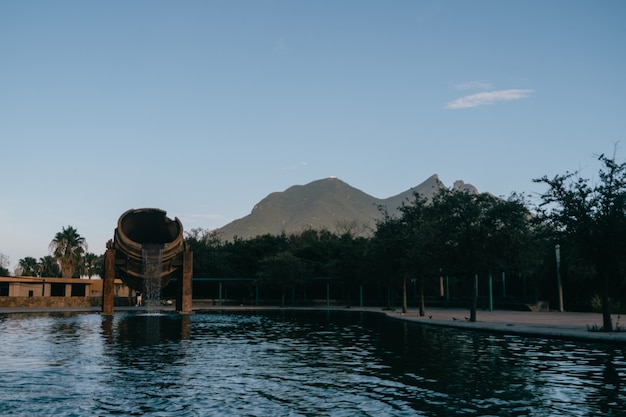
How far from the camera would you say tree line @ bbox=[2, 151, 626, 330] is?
22.6 metres

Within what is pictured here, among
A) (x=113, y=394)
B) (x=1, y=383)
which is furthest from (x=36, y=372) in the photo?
(x=113, y=394)

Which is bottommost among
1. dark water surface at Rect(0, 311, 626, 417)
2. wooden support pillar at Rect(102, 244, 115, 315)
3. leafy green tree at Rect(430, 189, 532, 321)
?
dark water surface at Rect(0, 311, 626, 417)

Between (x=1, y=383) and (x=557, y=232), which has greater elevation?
(x=557, y=232)

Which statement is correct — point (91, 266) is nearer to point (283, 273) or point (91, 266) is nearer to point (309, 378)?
point (283, 273)

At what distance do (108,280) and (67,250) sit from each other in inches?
1611

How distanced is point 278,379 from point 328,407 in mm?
2970

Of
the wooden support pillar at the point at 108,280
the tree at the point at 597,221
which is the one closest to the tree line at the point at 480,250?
the tree at the point at 597,221

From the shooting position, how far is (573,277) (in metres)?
44.4

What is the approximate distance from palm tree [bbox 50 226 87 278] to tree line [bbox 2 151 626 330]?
0.13 m

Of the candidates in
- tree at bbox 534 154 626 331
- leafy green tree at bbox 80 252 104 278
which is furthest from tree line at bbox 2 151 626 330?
leafy green tree at bbox 80 252 104 278

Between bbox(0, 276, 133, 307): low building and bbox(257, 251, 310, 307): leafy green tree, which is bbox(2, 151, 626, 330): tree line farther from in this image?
bbox(0, 276, 133, 307): low building

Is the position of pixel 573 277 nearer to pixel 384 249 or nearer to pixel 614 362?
pixel 384 249

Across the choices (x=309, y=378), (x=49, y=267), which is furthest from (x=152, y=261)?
(x=49, y=267)

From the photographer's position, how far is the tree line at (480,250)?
74.1 ft
